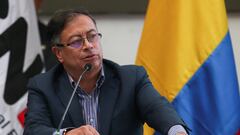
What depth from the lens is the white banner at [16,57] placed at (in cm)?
271

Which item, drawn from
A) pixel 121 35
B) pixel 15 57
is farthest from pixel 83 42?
pixel 121 35

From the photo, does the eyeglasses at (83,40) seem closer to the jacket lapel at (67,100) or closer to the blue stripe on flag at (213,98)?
the jacket lapel at (67,100)

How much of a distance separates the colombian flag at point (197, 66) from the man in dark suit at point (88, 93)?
0.74m

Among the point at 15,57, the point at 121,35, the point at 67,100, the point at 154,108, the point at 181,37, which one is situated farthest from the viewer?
the point at 121,35

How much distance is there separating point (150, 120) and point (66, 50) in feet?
1.20

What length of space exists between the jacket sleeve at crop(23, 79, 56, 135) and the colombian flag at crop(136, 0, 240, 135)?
87 cm

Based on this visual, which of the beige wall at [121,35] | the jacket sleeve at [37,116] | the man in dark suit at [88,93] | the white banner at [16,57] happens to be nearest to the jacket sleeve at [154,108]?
the man in dark suit at [88,93]

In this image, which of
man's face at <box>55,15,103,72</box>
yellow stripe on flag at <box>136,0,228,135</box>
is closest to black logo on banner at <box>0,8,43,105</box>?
yellow stripe on flag at <box>136,0,228,135</box>

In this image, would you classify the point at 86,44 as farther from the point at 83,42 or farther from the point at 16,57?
the point at 16,57

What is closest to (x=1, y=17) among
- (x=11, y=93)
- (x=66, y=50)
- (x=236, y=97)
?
(x=11, y=93)

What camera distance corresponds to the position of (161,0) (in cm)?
256

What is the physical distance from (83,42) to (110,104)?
223 mm

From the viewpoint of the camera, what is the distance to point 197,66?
8.31 ft

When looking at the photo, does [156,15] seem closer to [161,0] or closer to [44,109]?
[161,0]
